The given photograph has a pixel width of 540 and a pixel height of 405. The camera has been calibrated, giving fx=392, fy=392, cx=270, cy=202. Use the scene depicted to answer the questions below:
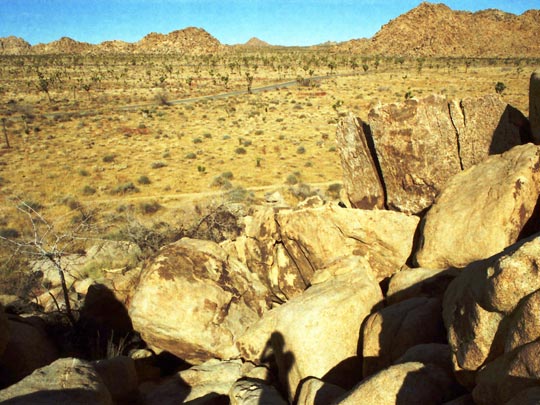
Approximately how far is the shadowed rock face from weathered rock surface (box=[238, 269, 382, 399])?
3.63 metres

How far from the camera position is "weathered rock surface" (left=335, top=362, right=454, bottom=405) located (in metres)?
4.10

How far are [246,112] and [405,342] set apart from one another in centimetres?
4195

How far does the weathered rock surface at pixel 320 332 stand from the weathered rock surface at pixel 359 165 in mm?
3600

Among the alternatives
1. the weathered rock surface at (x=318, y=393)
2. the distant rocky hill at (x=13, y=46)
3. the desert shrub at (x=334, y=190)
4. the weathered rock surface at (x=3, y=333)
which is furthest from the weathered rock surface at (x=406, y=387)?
the distant rocky hill at (x=13, y=46)

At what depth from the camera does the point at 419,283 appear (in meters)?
6.89

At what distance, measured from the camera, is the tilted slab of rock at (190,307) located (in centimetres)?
756

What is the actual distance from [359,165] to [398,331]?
566 centimetres

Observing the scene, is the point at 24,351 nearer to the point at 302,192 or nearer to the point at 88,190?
the point at 302,192

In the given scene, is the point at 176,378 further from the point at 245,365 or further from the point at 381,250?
the point at 381,250

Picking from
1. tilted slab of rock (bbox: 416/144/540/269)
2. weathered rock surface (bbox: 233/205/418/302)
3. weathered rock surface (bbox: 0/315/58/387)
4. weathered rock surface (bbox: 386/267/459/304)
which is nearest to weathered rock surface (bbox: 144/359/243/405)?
weathered rock surface (bbox: 0/315/58/387)

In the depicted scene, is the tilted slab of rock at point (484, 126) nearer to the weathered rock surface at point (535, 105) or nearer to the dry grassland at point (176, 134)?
the weathered rock surface at point (535, 105)

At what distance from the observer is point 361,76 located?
6906 centimetres

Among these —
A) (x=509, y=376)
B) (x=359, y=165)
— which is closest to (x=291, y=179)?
(x=359, y=165)

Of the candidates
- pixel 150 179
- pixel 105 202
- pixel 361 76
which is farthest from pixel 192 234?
pixel 361 76
